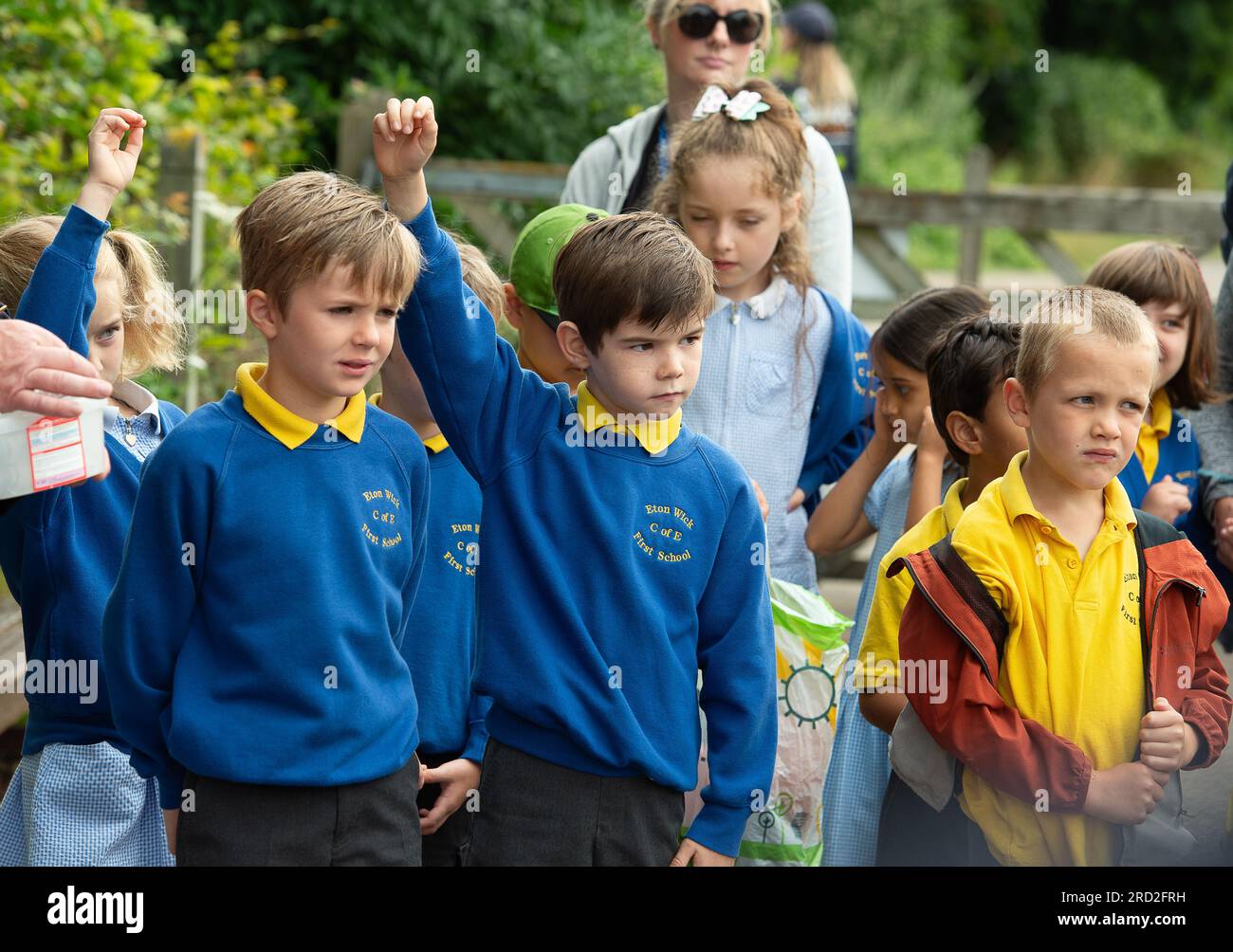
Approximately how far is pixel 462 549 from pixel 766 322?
1001mm

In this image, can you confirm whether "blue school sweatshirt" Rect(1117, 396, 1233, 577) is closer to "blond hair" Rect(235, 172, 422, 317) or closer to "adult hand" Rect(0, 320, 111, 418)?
"blond hair" Rect(235, 172, 422, 317)

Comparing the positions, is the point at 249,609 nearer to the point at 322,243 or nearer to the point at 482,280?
the point at 322,243

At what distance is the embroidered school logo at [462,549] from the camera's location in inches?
120

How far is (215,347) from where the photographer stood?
580 cm

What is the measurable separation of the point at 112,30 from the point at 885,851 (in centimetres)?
432

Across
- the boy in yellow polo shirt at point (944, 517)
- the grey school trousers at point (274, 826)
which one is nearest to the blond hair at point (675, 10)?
the boy in yellow polo shirt at point (944, 517)

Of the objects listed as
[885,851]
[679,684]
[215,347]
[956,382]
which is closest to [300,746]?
[679,684]

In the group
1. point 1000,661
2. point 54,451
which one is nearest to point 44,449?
point 54,451

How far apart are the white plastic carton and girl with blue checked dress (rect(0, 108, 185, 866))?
0.20 m

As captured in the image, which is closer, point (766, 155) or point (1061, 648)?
point (1061, 648)

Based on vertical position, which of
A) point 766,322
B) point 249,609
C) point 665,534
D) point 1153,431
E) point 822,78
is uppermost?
point 822,78

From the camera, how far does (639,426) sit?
279 centimetres

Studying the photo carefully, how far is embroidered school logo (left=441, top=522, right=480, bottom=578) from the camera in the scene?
3039 millimetres

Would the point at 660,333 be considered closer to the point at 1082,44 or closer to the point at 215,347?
the point at 215,347
